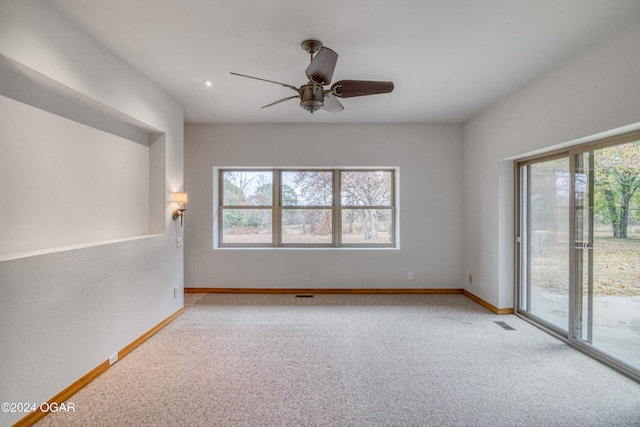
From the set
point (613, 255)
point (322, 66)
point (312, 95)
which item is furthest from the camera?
point (613, 255)

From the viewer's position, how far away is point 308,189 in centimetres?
488

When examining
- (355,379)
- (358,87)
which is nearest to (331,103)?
(358,87)

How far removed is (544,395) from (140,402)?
2964mm

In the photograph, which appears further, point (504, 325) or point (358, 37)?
point (504, 325)

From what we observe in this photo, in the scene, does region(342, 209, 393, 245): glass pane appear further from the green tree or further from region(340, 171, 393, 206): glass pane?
the green tree

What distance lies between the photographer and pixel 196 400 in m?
2.06

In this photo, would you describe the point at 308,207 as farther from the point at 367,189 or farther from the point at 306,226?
the point at 367,189

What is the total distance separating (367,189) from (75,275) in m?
3.91

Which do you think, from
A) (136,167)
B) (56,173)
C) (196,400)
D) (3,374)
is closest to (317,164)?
(136,167)

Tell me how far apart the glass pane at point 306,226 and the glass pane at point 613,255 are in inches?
127

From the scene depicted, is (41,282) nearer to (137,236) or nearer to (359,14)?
(137,236)

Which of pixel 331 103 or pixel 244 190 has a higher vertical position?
pixel 331 103

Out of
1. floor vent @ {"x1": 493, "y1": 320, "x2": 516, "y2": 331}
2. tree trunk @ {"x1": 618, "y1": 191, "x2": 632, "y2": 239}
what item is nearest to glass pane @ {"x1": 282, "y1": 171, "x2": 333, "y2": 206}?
floor vent @ {"x1": 493, "y1": 320, "x2": 516, "y2": 331}

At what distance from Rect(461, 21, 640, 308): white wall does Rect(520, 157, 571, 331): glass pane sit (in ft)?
0.61
